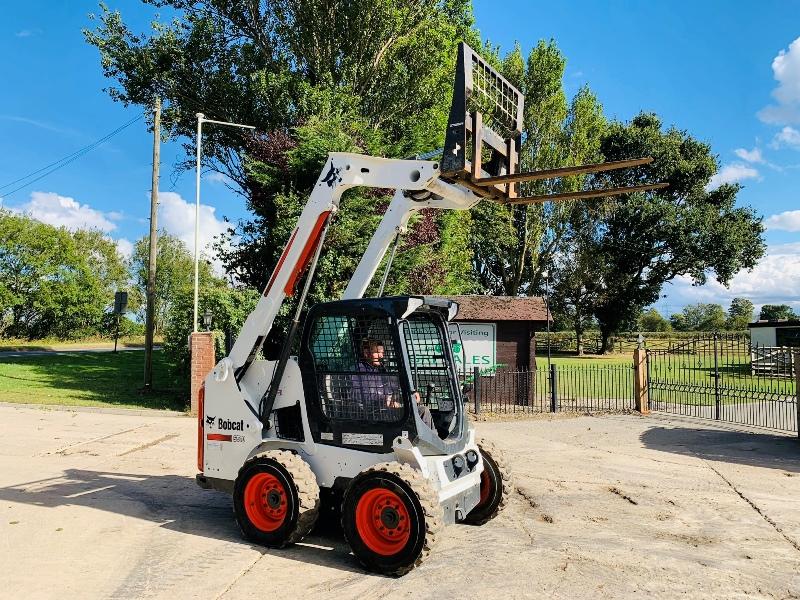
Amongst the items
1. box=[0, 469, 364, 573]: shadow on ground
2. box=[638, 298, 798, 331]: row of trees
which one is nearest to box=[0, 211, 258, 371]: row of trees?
box=[0, 469, 364, 573]: shadow on ground

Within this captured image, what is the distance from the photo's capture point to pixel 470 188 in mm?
5645

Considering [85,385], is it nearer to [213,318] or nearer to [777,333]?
[213,318]

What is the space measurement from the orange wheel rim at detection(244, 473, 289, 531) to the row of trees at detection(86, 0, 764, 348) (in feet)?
35.8

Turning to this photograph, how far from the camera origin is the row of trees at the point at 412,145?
18.6 m

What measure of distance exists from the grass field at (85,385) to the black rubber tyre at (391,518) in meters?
12.1

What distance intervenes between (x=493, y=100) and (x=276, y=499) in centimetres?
428

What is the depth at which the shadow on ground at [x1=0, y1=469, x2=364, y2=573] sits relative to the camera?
570 cm

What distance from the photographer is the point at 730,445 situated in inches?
448

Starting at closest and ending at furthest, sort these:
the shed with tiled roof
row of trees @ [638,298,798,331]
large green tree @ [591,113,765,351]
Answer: the shed with tiled roof → large green tree @ [591,113,765,351] → row of trees @ [638,298,798,331]

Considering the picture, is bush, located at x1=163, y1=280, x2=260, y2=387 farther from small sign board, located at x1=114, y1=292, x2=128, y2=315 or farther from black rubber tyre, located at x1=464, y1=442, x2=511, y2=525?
black rubber tyre, located at x1=464, y1=442, x2=511, y2=525

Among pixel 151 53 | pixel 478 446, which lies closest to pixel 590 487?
pixel 478 446

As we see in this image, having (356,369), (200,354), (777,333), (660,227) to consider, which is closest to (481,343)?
(200,354)

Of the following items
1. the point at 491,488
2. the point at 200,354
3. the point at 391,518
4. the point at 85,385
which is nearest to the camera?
the point at 391,518

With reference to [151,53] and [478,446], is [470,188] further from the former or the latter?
[151,53]
